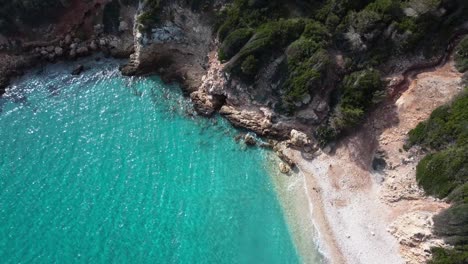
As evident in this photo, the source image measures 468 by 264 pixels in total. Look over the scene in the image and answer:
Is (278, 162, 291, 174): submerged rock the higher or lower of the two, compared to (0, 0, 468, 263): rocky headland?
lower

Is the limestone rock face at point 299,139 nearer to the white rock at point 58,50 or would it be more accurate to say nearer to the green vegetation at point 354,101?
the green vegetation at point 354,101

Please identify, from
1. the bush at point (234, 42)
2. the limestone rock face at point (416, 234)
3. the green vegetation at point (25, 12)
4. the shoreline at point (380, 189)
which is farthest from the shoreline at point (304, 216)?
the green vegetation at point (25, 12)

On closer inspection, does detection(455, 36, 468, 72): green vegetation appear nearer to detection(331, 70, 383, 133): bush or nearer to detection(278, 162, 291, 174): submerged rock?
detection(331, 70, 383, 133): bush

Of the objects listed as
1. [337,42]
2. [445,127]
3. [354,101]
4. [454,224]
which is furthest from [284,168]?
[454,224]

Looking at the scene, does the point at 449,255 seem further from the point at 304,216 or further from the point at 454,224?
the point at 304,216

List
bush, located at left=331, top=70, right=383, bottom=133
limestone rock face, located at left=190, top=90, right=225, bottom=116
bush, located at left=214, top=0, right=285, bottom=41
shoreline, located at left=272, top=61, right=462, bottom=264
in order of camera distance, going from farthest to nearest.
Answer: limestone rock face, located at left=190, top=90, right=225, bottom=116, bush, located at left=214, top=0, right=285, bottom=41, bush, located at left=331, top=70, right=383, bottom=133, shoreline, located at left=272, top=61, right=462, bottom=264

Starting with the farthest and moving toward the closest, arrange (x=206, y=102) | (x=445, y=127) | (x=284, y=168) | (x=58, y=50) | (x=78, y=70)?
1. (x=58, y=50)
2. (x=78, y=70)
3. (x=206, y=102)
4. (x=284, y=168)
5. (x=445, y=127)

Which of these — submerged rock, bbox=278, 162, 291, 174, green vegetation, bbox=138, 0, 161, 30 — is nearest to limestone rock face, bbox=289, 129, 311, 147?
submerged rock, bbox=278, 162, 291, 174

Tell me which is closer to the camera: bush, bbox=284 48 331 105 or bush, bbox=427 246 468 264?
bush, bbox=427 246 468 264
